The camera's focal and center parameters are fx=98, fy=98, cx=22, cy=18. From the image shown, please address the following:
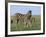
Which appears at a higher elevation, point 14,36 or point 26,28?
point 26,28

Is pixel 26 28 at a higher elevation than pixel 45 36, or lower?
higher

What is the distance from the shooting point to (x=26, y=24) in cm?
151

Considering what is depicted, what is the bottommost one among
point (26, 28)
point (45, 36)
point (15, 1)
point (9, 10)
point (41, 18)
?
point (45, 36)

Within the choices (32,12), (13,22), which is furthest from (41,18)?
(13,22)

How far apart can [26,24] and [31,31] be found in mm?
134

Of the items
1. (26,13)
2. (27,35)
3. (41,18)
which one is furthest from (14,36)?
(41,18)

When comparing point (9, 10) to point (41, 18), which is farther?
point (41, 18)

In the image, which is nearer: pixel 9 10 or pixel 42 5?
pixel 9 10

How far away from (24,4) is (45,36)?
1.98 ft

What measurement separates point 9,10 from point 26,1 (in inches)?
11.8

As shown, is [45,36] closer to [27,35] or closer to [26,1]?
[27,35]

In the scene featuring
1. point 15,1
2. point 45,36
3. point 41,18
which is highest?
point 15,1

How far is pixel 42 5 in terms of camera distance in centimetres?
155

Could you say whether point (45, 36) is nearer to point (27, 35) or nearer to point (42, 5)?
point (27, 35)
